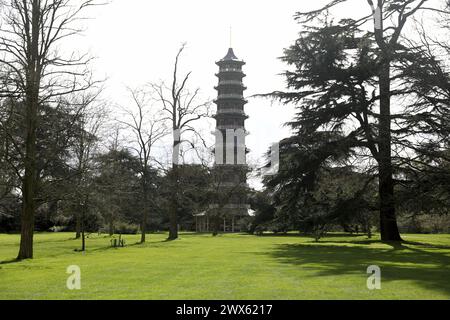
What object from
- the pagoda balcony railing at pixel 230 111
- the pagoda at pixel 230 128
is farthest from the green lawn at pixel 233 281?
the pagoda balcony railing at pixel 230 111

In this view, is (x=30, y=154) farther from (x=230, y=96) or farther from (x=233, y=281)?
(x=230, y=96)

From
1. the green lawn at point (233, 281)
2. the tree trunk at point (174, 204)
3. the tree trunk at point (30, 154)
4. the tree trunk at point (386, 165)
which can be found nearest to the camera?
the green lawn at point (233, 281)

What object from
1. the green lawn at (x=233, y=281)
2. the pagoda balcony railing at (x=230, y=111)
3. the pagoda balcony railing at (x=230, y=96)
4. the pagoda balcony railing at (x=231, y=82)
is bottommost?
the green lawn at (x=233, y=281)

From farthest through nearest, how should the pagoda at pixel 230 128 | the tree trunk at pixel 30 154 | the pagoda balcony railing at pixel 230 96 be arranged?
the pagoda balcony railing at pixel 230 96 → the pagoda at pixel 230 128 → the tree trunk at pixel 30 154

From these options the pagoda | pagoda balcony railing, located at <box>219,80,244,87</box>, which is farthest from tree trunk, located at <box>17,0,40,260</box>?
pagoda balcony railing, located at <box>219,80,244,87</box>

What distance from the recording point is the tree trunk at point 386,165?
23.6 meters

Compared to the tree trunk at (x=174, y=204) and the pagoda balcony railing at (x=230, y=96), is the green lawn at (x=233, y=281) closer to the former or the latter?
the tree trunk at (x=174, y=204)

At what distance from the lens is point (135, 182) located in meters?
52.3

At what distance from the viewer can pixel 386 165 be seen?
76.5ft

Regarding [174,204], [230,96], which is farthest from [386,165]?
[230,96]

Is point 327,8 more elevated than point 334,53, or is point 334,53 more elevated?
point 327,8
